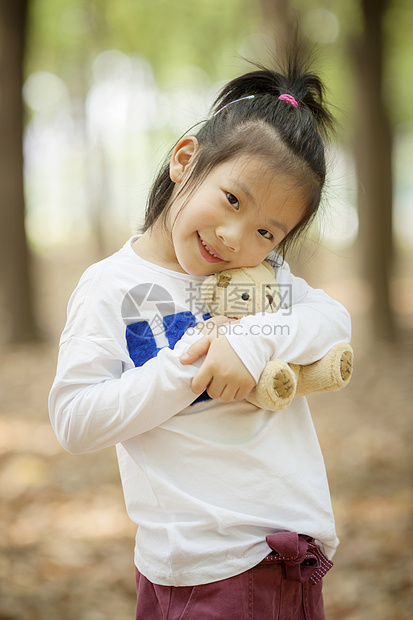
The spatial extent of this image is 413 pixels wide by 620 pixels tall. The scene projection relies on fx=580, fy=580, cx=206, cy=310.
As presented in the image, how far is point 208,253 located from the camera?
1282mm

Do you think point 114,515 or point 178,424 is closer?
point 178,424

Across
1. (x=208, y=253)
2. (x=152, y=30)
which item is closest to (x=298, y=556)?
(x=208, y=253)

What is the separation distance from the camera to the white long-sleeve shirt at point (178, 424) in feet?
3.85

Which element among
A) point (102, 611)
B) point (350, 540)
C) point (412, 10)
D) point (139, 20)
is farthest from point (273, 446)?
point (139, 20)

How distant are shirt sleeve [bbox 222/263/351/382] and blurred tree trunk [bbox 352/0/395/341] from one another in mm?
6070

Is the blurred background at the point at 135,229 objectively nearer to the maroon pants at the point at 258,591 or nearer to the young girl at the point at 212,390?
the young girl at the point at 212,390

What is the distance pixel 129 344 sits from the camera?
1.27 meters

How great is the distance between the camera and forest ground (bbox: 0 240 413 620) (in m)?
3.08

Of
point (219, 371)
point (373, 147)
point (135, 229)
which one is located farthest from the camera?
point (373, 147)

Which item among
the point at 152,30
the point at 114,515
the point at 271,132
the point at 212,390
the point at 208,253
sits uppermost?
the point at 152,30

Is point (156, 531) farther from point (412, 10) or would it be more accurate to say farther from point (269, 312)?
point (412, 10)

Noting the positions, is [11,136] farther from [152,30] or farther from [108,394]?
[108,394]

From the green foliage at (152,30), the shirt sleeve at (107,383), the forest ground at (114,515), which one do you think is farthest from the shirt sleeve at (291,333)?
the green foliage at (152,30)

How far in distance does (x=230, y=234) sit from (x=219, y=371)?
289mm
